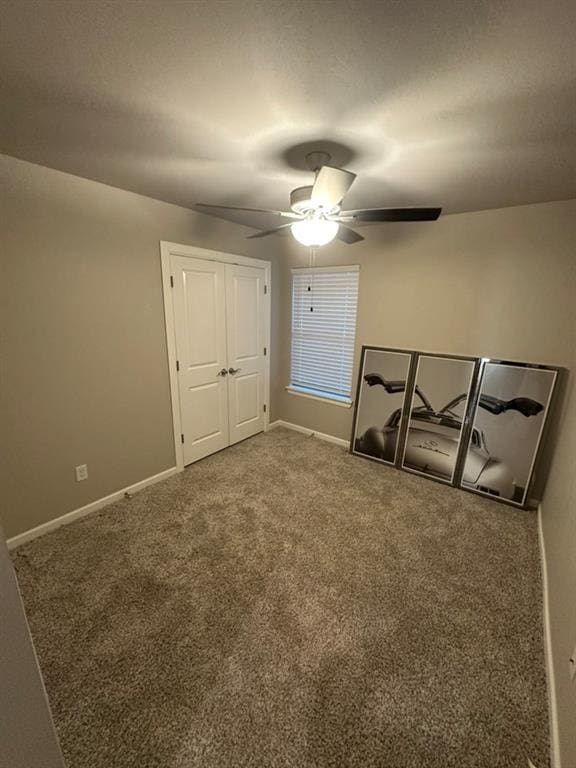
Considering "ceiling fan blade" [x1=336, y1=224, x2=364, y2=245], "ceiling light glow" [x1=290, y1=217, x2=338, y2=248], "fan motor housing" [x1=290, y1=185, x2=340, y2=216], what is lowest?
"ceiling light glow" [x1=290, y1=217, x2=338, y2=248]

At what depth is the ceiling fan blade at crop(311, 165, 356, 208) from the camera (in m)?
1.45

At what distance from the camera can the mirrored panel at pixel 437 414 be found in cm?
285

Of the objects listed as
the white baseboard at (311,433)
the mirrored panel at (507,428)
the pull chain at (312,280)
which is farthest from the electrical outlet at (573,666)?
the pull chain at (312,280)

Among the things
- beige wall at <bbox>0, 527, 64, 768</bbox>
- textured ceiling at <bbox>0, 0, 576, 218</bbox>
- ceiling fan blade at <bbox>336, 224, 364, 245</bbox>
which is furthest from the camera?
ceiling fan blade at <bbox>336, 224, 364, 245</bbox>

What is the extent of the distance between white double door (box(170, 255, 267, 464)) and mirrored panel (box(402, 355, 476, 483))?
1.83m

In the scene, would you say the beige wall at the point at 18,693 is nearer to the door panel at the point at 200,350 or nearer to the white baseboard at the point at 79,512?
the white baseboard at the point at 79,512

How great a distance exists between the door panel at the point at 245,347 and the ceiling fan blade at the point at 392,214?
1695 millimetres

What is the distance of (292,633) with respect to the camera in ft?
5.18

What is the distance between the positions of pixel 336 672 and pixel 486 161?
106 inches

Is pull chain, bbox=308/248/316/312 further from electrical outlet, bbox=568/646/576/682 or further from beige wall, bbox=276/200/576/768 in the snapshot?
electrical outlet, bbox=568/646/576/682

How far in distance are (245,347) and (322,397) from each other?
1107 mm

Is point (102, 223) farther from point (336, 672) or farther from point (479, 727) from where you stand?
point (479, 727)

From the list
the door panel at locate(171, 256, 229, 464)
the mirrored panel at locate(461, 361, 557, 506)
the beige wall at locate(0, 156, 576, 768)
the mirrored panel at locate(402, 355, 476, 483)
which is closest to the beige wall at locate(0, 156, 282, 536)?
the beige wall at locate(0, 156, 576, 768)

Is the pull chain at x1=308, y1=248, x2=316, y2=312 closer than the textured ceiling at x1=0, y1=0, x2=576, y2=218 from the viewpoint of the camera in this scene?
No
